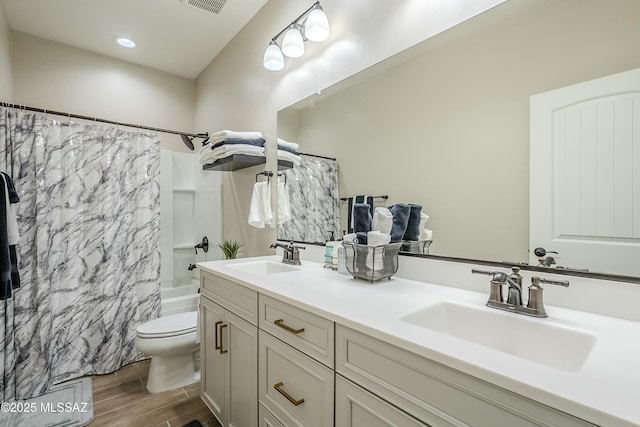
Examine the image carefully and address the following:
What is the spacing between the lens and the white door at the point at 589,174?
84 centimetres

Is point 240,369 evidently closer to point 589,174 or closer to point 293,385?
point 293,385

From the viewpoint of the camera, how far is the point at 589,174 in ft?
2.94

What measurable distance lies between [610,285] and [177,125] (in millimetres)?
3714

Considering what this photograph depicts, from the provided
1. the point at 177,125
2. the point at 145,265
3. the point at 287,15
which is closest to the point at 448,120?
the point at 287,15

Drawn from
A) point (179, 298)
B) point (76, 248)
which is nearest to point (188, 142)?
point (76, 248)

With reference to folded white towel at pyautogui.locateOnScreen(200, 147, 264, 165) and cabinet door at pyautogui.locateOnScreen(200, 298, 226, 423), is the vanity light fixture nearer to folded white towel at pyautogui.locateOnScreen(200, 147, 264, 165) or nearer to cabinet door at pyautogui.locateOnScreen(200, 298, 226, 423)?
folded white towel at pyautogui.locateOnScreen(200, 147, 264, 165)

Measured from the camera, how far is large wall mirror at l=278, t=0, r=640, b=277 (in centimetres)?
92

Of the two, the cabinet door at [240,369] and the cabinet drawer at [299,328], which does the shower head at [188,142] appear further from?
the cabinet drawer at [299,328]

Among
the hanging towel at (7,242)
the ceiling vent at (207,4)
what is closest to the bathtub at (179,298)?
the hanging towel at (7,242)

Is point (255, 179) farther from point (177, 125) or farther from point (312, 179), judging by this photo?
point (177, 125)

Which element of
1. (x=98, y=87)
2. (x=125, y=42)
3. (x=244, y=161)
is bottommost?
(x=244, y=161)

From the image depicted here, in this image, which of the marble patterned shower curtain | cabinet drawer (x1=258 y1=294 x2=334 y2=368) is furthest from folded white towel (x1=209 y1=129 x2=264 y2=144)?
cabinet drawer (x1=258 y1=294 x2=334 y2=368)

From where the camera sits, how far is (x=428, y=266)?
1.25 metres

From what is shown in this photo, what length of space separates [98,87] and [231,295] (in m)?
2.78
